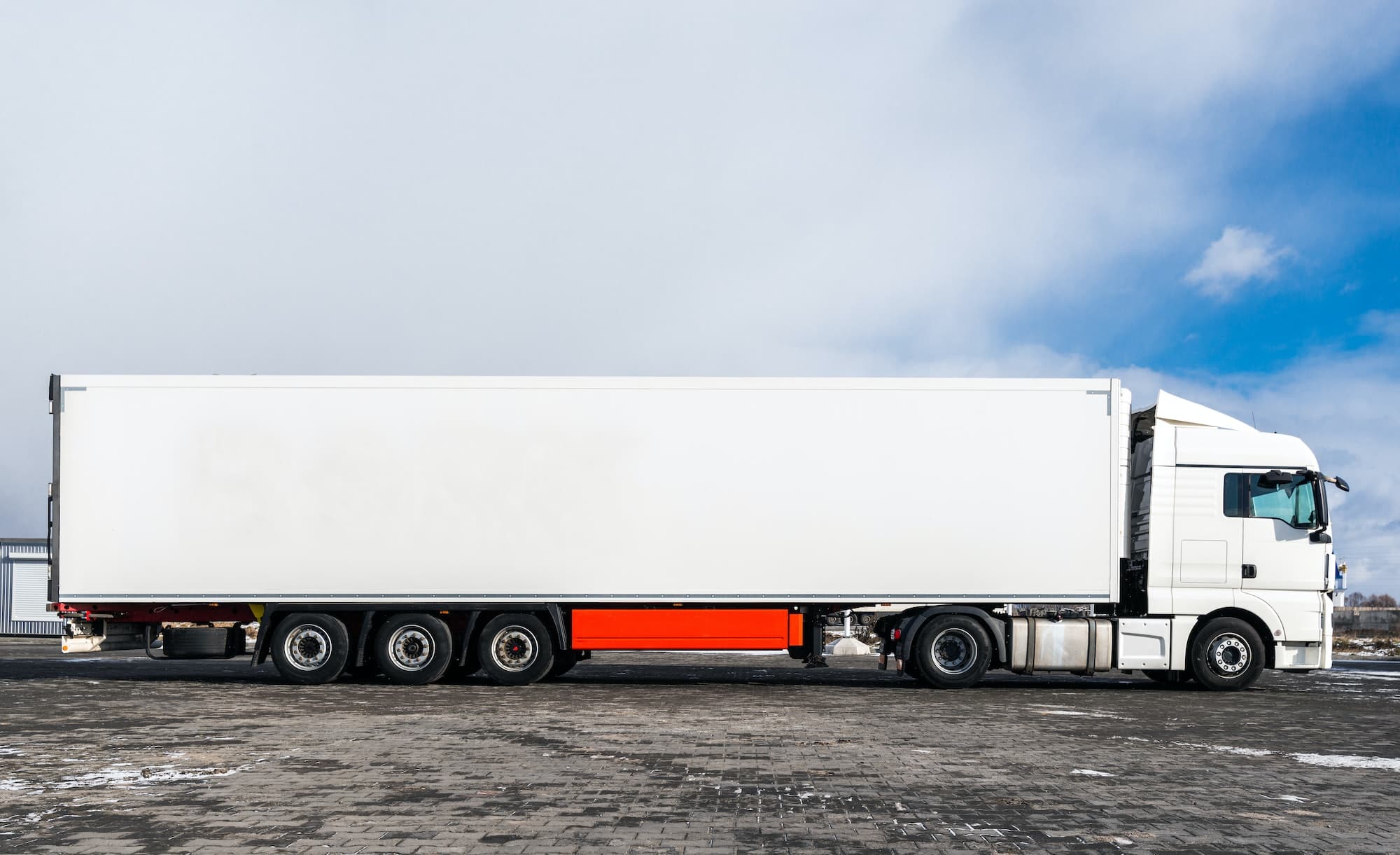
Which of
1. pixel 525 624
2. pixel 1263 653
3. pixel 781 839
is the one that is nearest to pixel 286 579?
pixel 525 624

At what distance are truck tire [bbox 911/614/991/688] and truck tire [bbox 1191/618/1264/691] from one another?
107 inches

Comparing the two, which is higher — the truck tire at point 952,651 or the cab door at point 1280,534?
the cab door at point 1280,534

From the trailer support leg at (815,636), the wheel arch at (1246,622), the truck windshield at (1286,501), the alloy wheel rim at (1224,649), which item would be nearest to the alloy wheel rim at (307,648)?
the trailer support leg at (815,636)

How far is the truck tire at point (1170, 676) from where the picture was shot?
49.6ft

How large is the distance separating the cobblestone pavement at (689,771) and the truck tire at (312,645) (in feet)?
1.66

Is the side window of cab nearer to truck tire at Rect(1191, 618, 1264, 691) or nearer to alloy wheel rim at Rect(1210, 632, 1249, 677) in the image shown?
truck tire at Rect(1191, 618, 1264, 691)

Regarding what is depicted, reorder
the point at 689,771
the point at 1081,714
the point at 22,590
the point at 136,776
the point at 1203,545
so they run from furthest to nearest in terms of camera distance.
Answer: the point at 22,590, the point at 1203,545, the point at 1081,714, the point at 689,771, the point at 136,776

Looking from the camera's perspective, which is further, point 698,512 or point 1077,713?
point 698,512

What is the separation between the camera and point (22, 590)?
109 feet

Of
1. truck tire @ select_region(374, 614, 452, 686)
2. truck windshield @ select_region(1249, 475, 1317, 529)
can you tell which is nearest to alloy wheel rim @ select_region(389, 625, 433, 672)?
truck tire @ select_region(374, 614, 452, 686)

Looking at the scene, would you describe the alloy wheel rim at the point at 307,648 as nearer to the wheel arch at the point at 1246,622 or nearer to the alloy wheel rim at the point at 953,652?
the alloy wheel rim at the point at 953,652

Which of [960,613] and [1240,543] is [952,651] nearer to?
[960,613]

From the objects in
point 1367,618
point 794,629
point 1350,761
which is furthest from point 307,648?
point 1367,618

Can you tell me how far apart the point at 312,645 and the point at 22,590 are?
23932 millimetres
